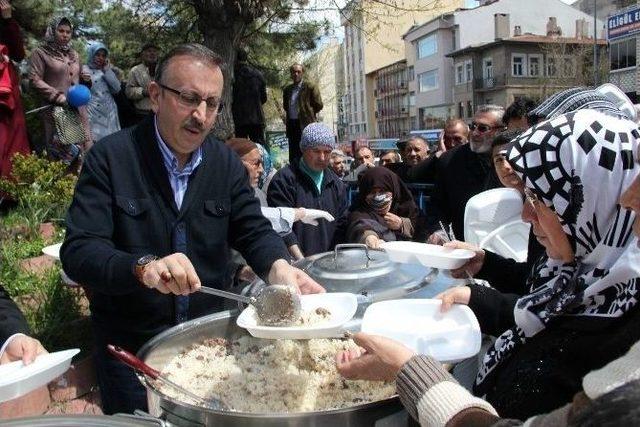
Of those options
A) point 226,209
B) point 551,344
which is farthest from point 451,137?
point 551,344

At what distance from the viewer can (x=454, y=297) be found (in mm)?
1617

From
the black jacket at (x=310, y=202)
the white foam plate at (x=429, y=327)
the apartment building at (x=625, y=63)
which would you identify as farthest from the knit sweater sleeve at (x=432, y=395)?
the apartment building at (x=625, y=63)

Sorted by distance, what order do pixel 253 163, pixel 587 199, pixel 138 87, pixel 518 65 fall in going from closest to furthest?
pixel 587 199 → pixel 253 163 → pixel 138 87 → pixel 518 65

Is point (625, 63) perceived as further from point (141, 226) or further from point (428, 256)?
point (141, 226)

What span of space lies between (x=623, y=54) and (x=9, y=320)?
40.9 m

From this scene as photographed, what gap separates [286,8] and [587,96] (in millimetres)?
6500

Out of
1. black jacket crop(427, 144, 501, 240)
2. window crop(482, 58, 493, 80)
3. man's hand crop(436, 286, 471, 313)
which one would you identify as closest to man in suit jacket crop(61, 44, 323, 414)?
man's hand crop(436, 286, 471, 313)

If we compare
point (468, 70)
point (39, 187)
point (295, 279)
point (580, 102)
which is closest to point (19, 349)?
point (295, 279)

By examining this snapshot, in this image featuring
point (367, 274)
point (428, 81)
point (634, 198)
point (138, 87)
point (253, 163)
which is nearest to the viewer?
point (634, 198)

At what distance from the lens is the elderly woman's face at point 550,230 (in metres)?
1.39

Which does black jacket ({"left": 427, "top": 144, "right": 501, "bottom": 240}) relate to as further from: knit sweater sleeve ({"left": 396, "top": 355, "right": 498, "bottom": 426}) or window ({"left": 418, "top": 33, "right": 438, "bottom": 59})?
window ({"left": 418, "top": 33, "right": 438, "bottom": 59})

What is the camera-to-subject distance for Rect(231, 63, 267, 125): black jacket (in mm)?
7609

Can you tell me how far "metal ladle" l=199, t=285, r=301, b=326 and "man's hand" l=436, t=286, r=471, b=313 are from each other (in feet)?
1.36

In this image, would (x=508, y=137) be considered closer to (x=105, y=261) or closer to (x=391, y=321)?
(x=391, y=321)
